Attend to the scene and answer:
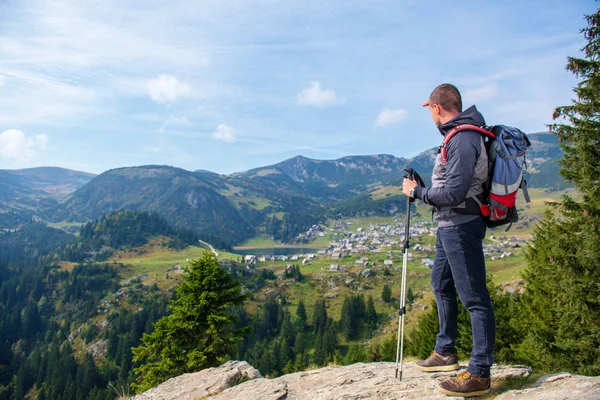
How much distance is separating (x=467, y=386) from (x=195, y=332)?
18.6m

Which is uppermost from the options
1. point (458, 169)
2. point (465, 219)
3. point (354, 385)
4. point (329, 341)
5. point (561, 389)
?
point (458, 169)

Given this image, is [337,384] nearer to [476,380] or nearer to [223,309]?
[476,380]

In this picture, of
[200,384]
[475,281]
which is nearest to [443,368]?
[475,281]

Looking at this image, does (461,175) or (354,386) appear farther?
(354,386)

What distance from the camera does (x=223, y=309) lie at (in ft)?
→ 69.0

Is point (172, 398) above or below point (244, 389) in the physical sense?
below

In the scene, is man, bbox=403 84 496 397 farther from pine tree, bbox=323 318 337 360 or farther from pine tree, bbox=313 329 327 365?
pine tree, bbox=323 318 337 360

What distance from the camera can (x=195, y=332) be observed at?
20.8 meters

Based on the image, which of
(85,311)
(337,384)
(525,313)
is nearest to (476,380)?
(337,384)

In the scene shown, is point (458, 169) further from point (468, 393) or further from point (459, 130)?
point (468, 393)

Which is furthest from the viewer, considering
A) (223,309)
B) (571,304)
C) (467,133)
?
(223,309)

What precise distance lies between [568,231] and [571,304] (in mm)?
2723

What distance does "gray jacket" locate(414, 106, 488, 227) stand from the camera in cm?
489

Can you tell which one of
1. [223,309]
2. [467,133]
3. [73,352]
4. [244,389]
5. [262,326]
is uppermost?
[467,133]
